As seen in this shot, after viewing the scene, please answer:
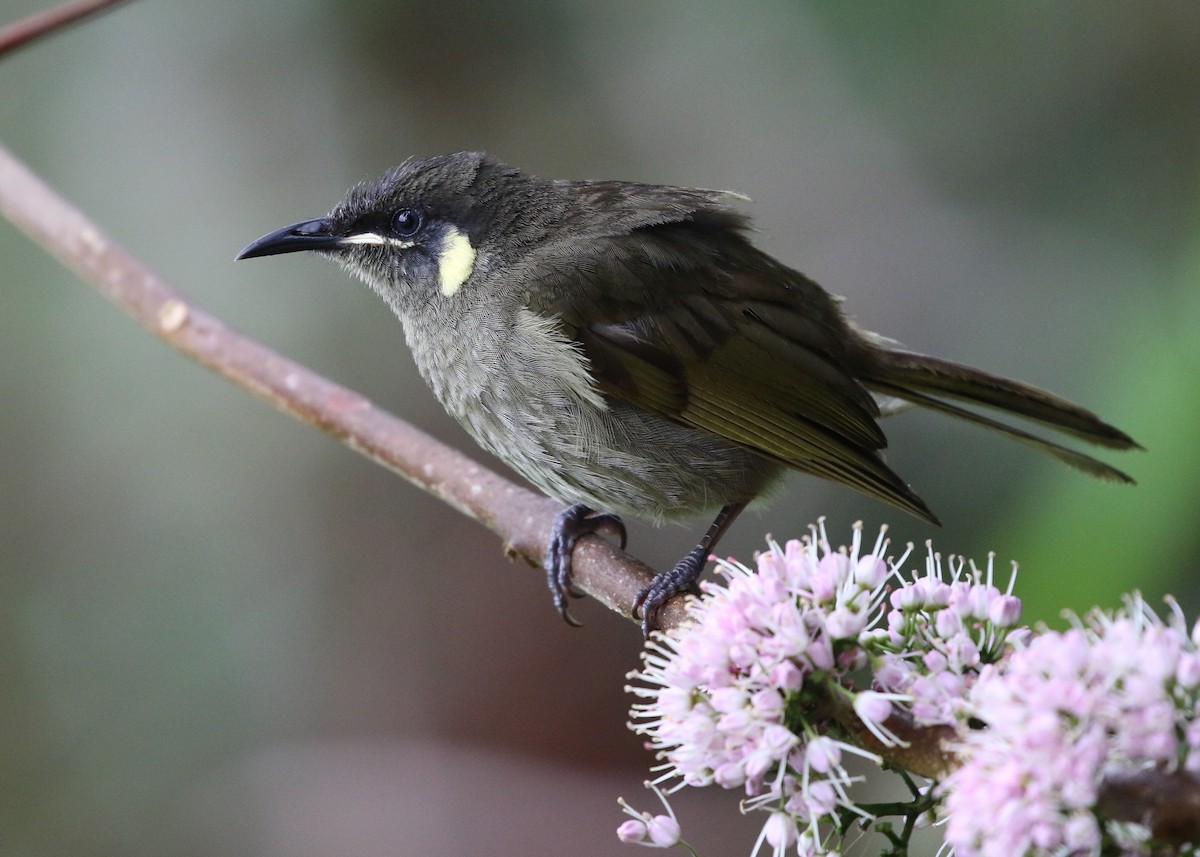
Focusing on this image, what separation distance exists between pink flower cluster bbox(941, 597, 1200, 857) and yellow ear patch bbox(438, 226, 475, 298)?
2360 mm

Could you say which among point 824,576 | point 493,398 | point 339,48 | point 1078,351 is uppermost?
point 339,48

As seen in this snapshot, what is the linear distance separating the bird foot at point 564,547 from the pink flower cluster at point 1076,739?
1.84 meters

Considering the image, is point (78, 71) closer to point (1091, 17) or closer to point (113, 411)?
point (113, 411)

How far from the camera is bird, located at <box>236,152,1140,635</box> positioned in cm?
320

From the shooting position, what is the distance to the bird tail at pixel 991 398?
2977 mm

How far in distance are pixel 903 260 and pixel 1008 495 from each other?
1.59m

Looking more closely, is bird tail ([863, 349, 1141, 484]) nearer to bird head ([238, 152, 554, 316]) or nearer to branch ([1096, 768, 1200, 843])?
bird head ([238, 152, 554, 316])

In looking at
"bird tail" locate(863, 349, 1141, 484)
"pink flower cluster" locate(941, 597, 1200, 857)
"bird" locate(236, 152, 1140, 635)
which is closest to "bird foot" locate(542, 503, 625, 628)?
"bird" locate(236, 152, 1140, 635)

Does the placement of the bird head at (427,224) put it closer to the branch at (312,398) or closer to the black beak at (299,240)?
the black beak at (299,240)

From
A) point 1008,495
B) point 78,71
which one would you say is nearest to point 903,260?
point 1008,495

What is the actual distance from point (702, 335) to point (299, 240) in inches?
45.3

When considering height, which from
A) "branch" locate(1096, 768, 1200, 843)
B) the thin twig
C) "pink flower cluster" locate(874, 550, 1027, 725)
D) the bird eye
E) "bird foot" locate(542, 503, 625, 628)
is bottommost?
"branch" locate(1096, 768, 1200, 843)

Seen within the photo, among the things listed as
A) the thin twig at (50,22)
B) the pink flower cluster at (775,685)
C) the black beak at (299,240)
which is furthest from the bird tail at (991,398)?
the thin twig at (50,22)

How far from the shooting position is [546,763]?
16.3ft
